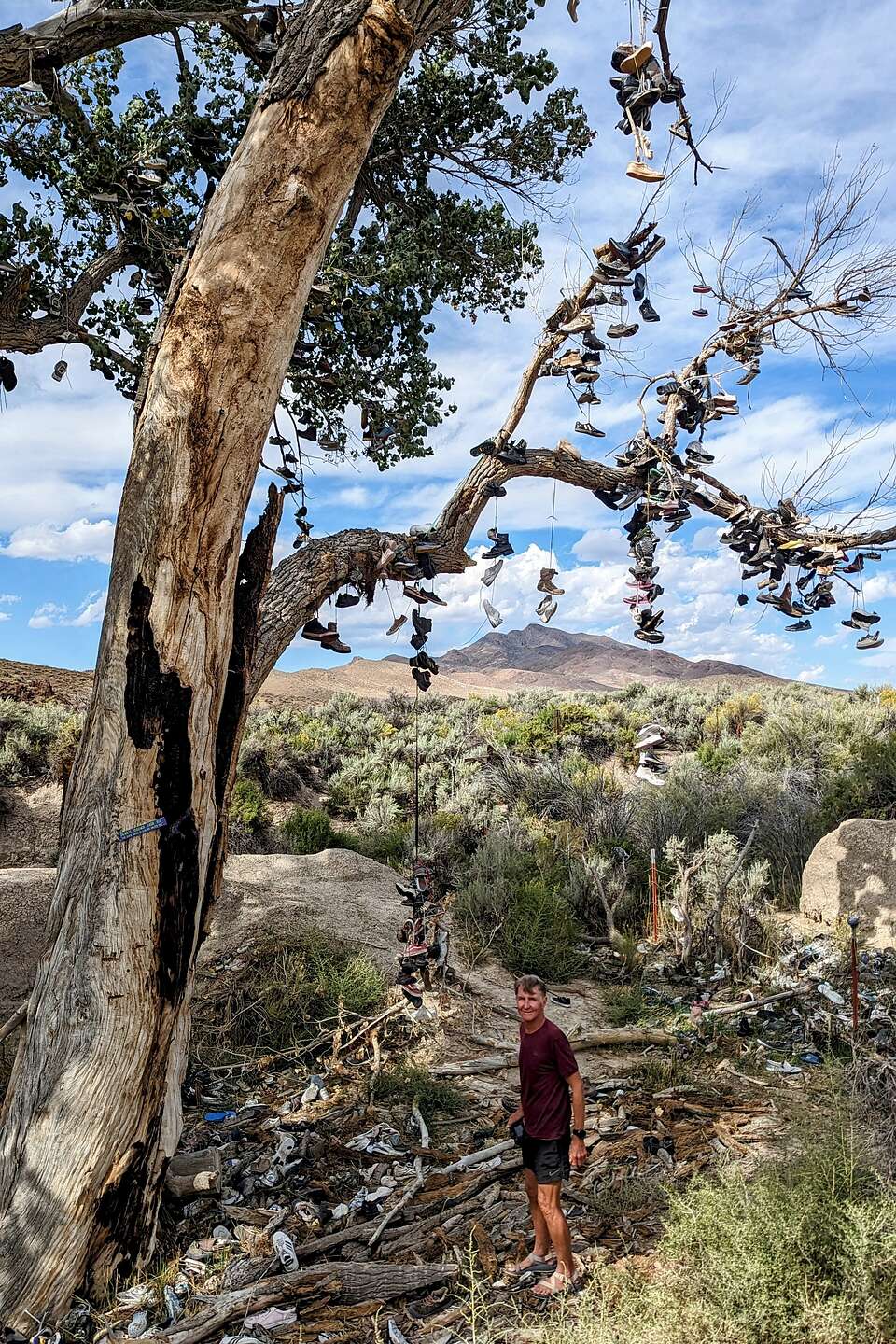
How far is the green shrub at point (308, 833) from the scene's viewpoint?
11367 millimetres

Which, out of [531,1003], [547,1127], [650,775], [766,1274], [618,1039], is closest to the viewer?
[766,1274]

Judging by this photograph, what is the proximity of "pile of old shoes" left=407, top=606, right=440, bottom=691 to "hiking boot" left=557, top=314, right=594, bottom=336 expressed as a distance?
1.77m

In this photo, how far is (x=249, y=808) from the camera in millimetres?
11727

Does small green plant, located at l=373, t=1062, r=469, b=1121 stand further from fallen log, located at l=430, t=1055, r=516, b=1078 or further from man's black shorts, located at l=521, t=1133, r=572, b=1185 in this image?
man's black shorts, located at l=521, t=1133, r=572, b=1185

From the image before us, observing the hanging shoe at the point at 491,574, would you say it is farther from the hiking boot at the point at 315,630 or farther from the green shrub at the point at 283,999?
the green shrub at the point at 283,999

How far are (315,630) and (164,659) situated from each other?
126 centimetres

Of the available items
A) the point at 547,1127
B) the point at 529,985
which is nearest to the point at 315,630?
the point at 529,985

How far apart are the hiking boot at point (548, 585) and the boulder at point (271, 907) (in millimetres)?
3073

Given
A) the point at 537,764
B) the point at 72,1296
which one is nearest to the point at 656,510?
the point at 72,1296

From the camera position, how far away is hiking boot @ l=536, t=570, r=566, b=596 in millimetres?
5660

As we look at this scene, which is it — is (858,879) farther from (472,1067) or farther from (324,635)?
(324,635)

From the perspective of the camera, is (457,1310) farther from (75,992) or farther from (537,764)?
(537,764)

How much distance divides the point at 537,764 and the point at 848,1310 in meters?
11.6

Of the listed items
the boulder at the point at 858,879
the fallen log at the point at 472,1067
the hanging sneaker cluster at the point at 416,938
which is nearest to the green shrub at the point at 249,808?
the fallen log at the point at 472,1067
